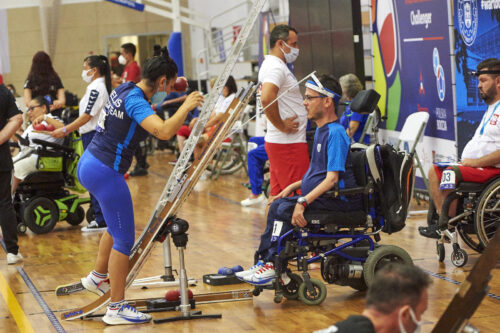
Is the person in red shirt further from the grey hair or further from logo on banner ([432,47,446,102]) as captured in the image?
logo on banner ([432,47,446,102])

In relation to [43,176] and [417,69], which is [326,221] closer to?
[43,176]

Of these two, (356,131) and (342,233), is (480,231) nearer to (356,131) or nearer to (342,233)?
(342,233)

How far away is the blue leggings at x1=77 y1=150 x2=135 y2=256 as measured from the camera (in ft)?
14.9

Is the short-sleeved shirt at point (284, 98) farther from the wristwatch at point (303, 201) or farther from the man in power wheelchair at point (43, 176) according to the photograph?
the man in power wheelchair at point (43, 176)

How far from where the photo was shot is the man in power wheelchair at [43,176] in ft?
25.2

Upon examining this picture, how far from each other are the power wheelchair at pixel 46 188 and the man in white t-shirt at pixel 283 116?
8.78 ft

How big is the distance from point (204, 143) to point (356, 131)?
3.80 meters

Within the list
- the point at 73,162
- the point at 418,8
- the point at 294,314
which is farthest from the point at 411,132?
the point at 294,314

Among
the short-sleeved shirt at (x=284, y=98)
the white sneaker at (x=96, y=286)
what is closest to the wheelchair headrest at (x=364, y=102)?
the short-sleeved shirt at (x=284, y=98)

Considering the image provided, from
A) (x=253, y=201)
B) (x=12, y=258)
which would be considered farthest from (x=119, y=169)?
(x=253, y=201)

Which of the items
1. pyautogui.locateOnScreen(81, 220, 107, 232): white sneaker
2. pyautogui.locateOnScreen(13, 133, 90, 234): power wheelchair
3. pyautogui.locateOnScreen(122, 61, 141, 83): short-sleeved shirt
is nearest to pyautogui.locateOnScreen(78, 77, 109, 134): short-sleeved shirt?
pyautogui.locateOnScreen(13, 133, 90, 234): power wheelchair

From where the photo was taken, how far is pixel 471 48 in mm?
7207

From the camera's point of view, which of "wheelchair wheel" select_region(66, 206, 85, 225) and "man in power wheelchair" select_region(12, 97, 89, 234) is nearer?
"man in power wheelchair" select_region(12, 97, 89, 234)

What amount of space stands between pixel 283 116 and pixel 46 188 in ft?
9.78
